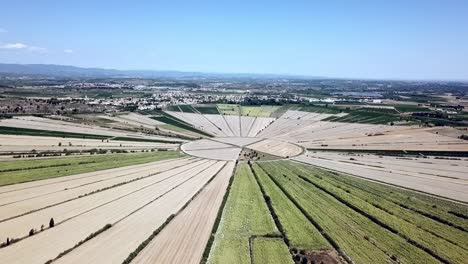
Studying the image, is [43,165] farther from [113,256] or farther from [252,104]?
[252,104]

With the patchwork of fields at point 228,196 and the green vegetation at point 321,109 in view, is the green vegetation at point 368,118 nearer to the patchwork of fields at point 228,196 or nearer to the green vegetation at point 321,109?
the green vegetation at point 321,109

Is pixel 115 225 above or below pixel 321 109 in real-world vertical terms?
below

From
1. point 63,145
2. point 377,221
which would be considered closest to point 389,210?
point 377,221

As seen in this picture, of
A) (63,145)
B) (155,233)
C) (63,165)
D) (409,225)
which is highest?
(63,145)

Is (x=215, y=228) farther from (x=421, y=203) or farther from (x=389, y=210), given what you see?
(x=421, y=203)

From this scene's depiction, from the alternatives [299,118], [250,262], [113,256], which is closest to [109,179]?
[113,256]

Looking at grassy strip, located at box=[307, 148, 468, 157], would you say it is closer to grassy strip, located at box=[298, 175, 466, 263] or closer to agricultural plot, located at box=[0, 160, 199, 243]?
grassy strip, located at box=[298, 175, 466, 263]
